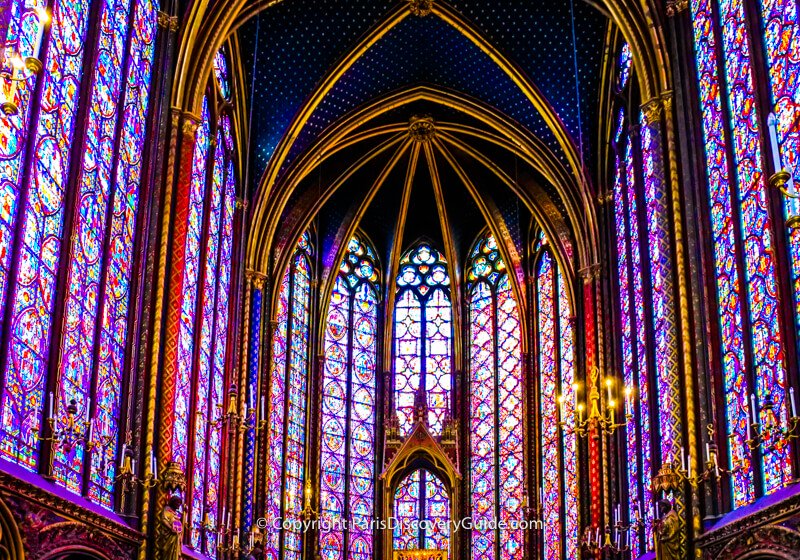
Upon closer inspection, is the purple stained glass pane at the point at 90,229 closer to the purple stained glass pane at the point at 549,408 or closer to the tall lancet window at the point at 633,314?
the tall lancet window at the point at 633,314

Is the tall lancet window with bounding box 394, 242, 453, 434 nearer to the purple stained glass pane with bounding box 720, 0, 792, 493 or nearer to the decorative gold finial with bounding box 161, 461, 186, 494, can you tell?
the decorative gold finial with bounding box 161, 461, 186, 494

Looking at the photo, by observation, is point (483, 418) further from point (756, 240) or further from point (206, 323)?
point (756, 240)

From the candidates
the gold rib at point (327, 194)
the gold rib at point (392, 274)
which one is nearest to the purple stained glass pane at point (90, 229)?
the gold rib at point (327, 194)

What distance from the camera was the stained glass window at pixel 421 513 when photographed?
30531mm

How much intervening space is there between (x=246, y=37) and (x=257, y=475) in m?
10.8

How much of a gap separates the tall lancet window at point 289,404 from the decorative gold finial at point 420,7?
26.4 ft

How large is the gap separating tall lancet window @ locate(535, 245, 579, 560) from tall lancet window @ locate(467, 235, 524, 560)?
100cm

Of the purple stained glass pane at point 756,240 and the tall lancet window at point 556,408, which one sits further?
the tall lancet window at point 556,408

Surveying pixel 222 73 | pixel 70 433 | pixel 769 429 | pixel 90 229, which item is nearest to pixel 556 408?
pixel 222 73

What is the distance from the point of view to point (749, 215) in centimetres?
1603

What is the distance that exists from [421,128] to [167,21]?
11.4m

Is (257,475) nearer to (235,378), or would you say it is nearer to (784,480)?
(235,378)

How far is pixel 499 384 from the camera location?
32.0 m

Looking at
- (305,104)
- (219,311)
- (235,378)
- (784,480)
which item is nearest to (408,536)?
(235,378)
